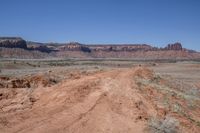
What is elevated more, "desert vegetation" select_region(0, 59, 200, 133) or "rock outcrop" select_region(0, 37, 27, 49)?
"desert vegetation" select_region(0, 59, 200, 133)

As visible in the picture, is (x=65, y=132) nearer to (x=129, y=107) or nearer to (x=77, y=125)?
(x=77, y=125)

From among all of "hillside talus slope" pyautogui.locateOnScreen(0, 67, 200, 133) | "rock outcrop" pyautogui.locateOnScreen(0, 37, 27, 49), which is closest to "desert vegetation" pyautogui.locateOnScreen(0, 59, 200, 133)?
"hillside talus slope" pyautogui.locateOnScreen(0, 67, 200, 133)

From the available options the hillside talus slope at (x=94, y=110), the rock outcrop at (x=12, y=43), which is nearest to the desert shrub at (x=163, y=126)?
the hillside talus slope at (x=94, y=110)

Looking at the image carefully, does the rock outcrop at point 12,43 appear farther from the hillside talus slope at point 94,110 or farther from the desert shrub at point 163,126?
the desert shrub at point 163,126

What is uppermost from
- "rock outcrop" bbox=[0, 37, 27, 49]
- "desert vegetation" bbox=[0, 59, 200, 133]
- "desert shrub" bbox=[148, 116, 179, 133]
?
"desert vegetation" bbox=[0, 59, 200, 133]

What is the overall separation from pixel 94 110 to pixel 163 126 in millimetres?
2865

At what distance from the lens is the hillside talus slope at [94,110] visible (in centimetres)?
1302

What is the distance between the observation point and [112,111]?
1540 cm

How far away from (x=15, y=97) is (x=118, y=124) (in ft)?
21.0

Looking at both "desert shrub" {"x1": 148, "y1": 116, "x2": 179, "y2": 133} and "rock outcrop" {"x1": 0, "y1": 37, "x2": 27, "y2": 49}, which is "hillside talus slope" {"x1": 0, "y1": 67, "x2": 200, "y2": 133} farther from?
"rock outcrop" {"x1": 0, "y1": 37, "x2": 27, "y2": 49}

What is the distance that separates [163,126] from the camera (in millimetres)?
14188

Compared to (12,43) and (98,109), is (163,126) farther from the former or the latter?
(12,43)

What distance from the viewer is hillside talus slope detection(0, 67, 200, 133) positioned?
1302cm

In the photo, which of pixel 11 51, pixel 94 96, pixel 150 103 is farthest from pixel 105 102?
pixel 11 51
